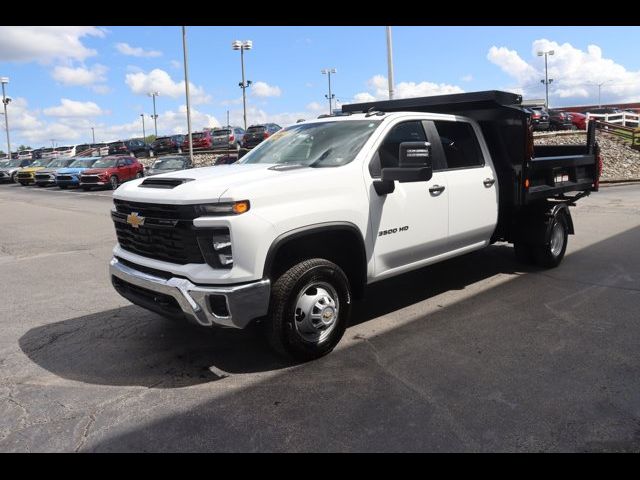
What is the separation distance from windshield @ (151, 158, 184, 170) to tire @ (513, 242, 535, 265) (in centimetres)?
1808

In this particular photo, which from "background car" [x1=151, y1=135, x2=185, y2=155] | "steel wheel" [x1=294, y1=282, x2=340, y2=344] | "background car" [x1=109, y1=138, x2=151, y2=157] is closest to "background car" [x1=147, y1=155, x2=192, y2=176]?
"background car" [x1=151, y1=135, x2=185, y2=155]

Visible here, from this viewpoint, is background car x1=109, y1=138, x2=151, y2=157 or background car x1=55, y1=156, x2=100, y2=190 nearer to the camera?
background car x1=55, y1=156, x2=100, y2=190

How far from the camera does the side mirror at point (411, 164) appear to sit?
14.3 feet

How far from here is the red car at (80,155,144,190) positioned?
2605 cm

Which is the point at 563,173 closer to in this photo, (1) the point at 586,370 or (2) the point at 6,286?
(1) the point at 586,370

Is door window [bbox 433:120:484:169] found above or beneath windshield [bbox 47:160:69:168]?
beneath

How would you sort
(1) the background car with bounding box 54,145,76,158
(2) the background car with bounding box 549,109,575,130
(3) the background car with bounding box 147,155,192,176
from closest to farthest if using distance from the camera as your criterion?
(3) the background car with bounding box 147,155,192,176 → (2) the background car with bounding box 549,109,575,130 → (1) the background car with bounding box 54,145,76,158

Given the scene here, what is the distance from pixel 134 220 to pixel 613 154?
26938 millimetres

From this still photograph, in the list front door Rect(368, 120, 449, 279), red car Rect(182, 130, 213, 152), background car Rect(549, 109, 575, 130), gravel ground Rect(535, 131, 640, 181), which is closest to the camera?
front door Rect(368, 120, 449, 279)

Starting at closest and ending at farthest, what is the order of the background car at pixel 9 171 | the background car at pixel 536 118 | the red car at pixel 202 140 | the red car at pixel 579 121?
1. the background car at pixel 536 118
2. the red car at pixel 579 121
3. the red car at pixel 202 140
4. the background car at pixel 9 171

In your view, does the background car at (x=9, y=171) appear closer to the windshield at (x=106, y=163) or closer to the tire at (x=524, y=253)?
the windshield at (x=106, y=163)

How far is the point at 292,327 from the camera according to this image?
4066 mm

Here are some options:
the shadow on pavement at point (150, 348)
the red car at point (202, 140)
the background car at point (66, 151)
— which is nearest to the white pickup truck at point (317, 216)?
the shadow on pavement at point (150, 348)

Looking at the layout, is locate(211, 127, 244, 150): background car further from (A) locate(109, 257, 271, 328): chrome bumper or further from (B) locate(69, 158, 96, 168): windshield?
(A) locate(109, 257, 271, 328): chrome bumper
